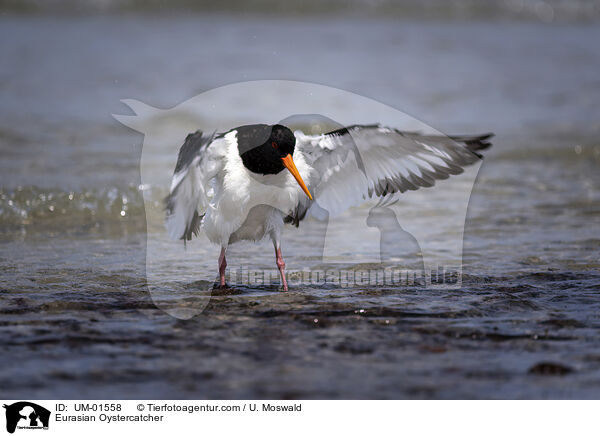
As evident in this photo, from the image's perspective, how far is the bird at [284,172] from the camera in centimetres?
478

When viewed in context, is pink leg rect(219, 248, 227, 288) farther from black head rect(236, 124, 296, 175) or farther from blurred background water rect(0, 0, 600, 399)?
black head rect(236, 124, 296, 175)

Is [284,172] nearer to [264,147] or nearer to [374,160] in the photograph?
[264,147]

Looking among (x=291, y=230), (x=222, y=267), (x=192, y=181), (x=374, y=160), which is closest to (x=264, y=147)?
(x=192, y=181)

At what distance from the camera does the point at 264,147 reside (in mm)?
4797

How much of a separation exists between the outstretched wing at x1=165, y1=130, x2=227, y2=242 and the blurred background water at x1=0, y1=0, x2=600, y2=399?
1.53ft

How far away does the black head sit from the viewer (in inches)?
188

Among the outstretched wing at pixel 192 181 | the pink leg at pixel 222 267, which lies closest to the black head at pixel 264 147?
the outstretched wing at pixel 192 181

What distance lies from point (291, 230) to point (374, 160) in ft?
5.50

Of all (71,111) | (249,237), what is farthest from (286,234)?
(71,111)

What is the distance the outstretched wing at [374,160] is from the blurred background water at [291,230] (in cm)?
71

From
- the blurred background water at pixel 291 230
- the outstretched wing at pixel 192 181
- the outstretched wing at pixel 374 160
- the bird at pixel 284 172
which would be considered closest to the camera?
the blurred background water at pixel 291 230

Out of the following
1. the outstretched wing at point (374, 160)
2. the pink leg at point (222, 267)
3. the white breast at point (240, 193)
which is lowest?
the pink leg at point (222, 267)

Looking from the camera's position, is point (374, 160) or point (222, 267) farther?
point (222, 267)

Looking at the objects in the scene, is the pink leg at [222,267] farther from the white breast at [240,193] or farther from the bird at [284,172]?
the white breast at [240,193]
